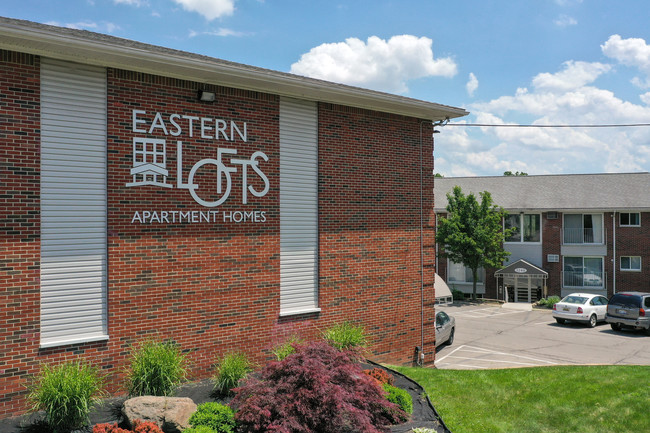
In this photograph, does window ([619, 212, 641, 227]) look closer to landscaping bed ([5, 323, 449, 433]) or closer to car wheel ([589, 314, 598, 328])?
car wheel ([589, 314, 598, 328])

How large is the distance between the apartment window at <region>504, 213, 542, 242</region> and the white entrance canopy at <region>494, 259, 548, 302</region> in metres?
1.71

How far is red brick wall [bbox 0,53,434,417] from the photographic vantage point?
8.84m

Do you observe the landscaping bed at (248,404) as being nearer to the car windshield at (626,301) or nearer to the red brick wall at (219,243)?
the red brick wall at (219,243)

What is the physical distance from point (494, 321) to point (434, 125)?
611 inches

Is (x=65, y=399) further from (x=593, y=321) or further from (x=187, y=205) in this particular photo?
(x=593, y=321)

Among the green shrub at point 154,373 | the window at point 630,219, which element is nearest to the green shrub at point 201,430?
the green shrub at point 154,373

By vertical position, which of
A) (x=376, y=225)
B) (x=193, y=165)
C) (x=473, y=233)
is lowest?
(x=473, y=233)

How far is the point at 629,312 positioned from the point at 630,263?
1200 cm

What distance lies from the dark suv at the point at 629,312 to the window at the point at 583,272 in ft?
36.2

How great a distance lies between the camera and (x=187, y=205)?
10539 millimetres

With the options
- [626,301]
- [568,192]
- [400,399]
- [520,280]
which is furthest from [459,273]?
[400,399]

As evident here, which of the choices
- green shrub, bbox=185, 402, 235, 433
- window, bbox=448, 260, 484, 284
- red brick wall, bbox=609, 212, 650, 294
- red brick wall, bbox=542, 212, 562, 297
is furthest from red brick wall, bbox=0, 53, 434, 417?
window, bbox=448, 260, 484, 284

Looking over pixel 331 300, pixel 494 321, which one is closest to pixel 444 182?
pixel 494 321

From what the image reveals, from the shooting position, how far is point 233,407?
26.1 ft
